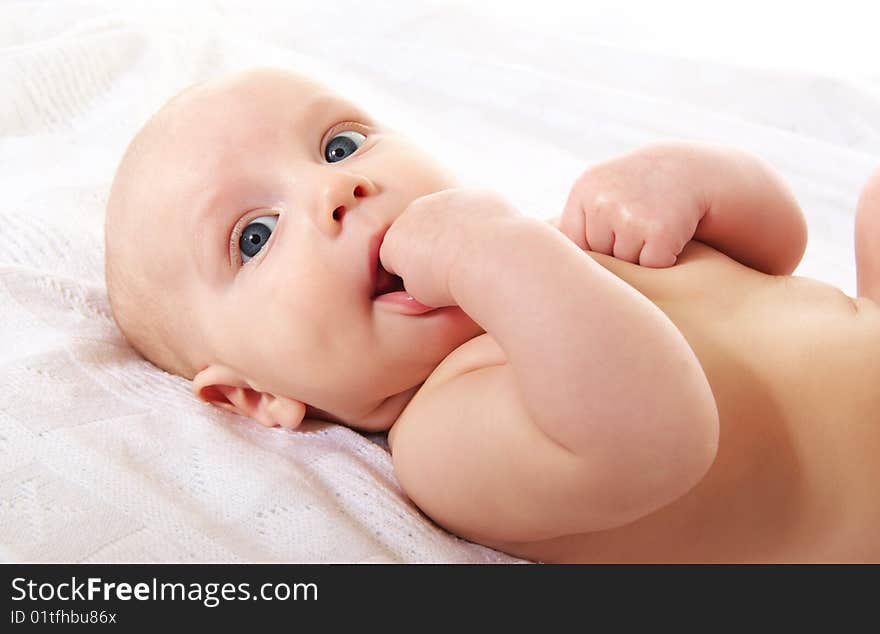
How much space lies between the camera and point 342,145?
4.00 ft

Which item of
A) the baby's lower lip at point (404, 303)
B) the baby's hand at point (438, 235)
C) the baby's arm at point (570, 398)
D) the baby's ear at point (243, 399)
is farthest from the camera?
the baby's ear at point (243, 399)

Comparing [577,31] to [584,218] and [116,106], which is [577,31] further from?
[584,218]

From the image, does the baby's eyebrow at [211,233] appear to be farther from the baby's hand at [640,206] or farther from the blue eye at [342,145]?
the baby's hand at [640,206]

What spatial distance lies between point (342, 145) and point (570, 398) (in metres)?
0.52

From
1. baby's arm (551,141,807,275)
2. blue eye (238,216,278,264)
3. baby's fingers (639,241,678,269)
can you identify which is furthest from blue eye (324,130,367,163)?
baby's fingers (639,241,678,269)

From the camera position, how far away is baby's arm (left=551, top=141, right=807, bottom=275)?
3.70ft

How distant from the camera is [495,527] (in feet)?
3.33

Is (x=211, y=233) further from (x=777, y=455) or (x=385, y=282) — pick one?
(x=777, y=455)

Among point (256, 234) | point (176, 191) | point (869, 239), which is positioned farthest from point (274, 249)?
point (869, 239)

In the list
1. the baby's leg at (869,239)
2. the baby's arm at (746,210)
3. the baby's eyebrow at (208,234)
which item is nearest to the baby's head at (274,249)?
the baby's eyebrow at (208,234)

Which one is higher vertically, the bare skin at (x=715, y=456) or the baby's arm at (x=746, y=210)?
the baby's arm at (x=746, y=210)

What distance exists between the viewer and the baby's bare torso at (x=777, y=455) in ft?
3.23

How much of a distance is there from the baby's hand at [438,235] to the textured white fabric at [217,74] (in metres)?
0.25

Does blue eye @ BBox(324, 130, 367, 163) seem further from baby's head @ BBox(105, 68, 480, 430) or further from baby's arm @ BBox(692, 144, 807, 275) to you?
baby's arm @ BBox(692, 144, 807, 275)
